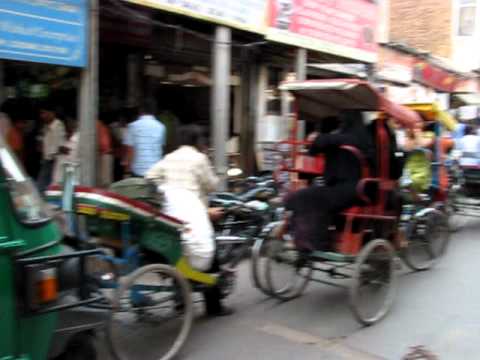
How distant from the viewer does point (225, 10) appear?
886 centimetres

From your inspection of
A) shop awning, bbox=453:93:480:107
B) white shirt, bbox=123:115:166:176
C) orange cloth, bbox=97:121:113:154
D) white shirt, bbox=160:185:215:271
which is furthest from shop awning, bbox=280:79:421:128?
shop awning, bbox=453:93:480:107

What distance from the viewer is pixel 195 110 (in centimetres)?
1155

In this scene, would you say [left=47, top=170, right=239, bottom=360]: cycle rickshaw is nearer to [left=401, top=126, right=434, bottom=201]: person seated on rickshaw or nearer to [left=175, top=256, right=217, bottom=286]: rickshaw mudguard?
[left=175, top=256, right=217, bottom=286]: rickshaw mudguard

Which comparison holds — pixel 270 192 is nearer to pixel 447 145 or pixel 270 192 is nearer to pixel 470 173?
pixel 447 145

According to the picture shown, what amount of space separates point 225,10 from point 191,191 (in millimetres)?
5023

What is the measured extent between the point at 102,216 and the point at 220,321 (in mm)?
1555

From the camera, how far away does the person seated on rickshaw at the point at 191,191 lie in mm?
4438

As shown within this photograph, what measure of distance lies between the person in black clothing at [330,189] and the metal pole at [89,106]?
2.97 m

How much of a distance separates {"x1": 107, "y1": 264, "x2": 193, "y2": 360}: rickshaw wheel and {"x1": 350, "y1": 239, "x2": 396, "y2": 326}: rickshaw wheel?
1.45 meters

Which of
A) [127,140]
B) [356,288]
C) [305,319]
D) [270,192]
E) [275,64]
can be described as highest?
[275,64]

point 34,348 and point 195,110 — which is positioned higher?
point 195,110

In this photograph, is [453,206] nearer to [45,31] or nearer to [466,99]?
[45,31]

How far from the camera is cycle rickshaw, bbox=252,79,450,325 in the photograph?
4922mm

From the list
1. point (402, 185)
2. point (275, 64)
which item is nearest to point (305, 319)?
point (402, 185)
